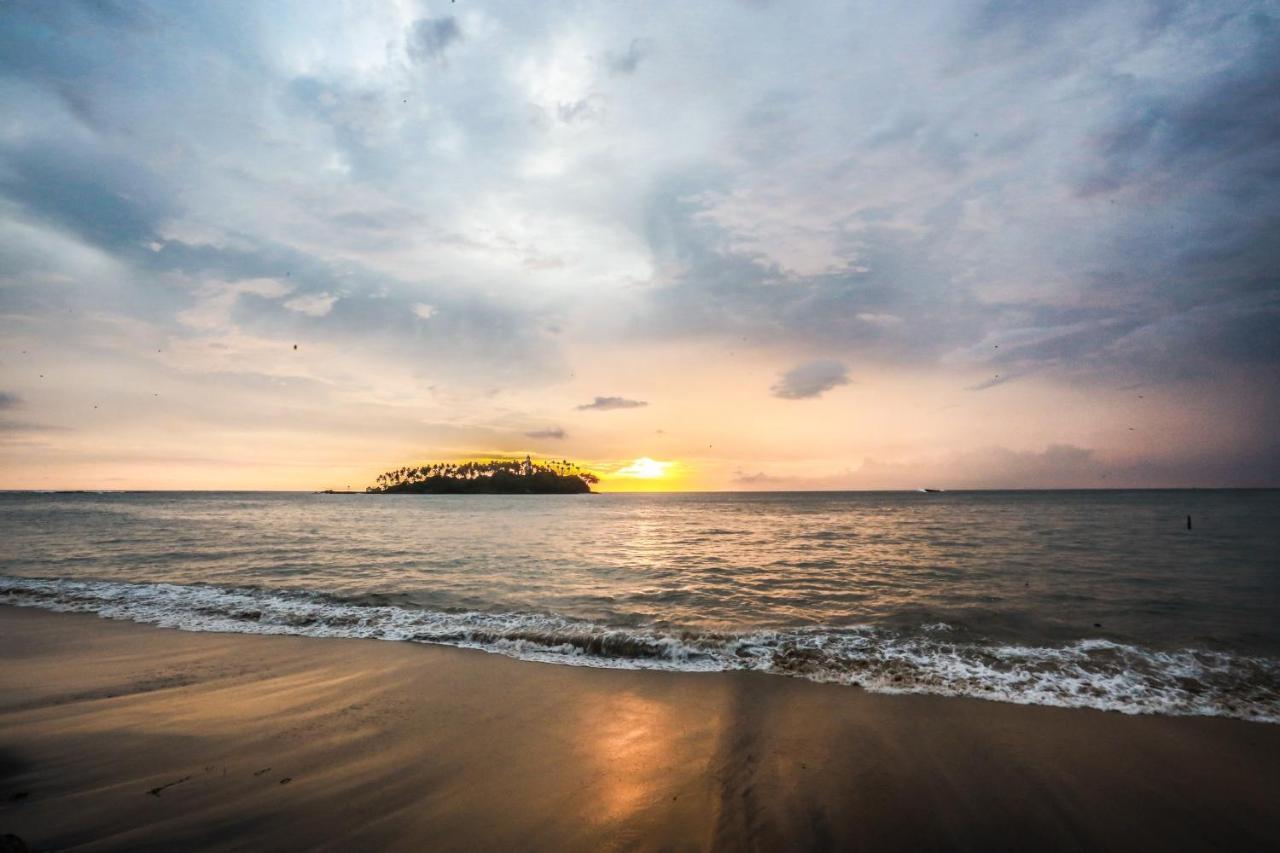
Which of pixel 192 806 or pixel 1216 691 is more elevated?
pixel 192 806

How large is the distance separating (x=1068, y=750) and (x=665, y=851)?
5.80m

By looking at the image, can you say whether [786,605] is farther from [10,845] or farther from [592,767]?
[10,845]

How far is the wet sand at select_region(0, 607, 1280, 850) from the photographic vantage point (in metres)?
4.92

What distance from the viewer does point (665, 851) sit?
15.2 feet

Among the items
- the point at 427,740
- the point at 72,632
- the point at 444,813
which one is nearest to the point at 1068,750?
the point at 444,813

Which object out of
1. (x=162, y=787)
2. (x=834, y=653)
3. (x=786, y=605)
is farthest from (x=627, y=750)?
(x=786, y=605)

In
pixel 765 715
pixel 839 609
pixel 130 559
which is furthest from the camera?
pixel 130 559

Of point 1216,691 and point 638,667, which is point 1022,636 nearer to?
point 1216,691

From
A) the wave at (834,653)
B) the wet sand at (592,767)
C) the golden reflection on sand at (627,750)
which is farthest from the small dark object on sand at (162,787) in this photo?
the wave at (834,653)

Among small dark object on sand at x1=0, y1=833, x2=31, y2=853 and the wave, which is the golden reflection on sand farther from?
small dark object on sand at x1=0, y1=833, x2=31, y2=853

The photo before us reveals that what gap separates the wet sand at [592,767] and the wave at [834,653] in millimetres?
746

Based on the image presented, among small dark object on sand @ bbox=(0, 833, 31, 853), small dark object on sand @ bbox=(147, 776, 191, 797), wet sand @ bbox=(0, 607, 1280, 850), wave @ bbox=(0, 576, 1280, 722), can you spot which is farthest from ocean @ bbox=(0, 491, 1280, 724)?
small dark object on sand @ bbox=(0, 833, 31, 853)

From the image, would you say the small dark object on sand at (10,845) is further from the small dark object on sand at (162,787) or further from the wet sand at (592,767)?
the small dark object on sand at (162,787)

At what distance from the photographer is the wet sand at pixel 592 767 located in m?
4.92
